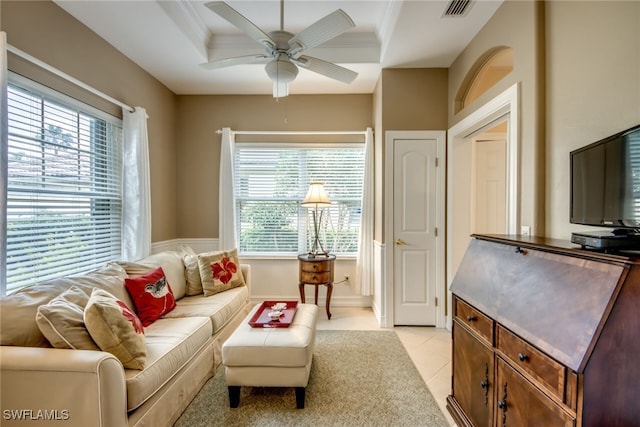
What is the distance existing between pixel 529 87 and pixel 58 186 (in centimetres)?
339

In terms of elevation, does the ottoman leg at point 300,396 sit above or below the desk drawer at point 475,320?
below

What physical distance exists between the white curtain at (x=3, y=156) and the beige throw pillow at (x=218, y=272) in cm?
131

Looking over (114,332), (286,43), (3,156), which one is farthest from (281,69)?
(114,332)

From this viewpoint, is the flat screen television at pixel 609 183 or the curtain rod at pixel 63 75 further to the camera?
the curtain rod at pixel 63 75

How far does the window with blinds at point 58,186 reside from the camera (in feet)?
5.90

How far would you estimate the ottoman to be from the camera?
1721 millimetres

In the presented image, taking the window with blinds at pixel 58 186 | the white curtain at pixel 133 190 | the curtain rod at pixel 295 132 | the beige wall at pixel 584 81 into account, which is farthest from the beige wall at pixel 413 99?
the window with blinds at pixel 58 186

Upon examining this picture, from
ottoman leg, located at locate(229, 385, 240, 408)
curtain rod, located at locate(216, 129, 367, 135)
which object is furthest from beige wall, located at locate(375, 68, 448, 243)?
ottoman leg, located at locate(229, 385, 240, 408)

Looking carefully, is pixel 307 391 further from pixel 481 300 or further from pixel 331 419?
pixel 481 300

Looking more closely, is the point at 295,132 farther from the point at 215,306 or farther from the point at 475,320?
the point at 475,320

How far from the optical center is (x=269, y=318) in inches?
80.0

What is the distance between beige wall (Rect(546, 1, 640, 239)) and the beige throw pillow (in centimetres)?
262

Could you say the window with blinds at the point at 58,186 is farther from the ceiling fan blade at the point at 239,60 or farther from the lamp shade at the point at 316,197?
the lamp shade at the point at 316,197

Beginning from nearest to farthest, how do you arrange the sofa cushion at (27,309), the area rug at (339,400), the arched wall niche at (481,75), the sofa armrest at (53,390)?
the sofa armrest at (53,390) → the sofa cushion at (27,309) → the area rug at (339,400) → the arched wall niche at (481,75)
